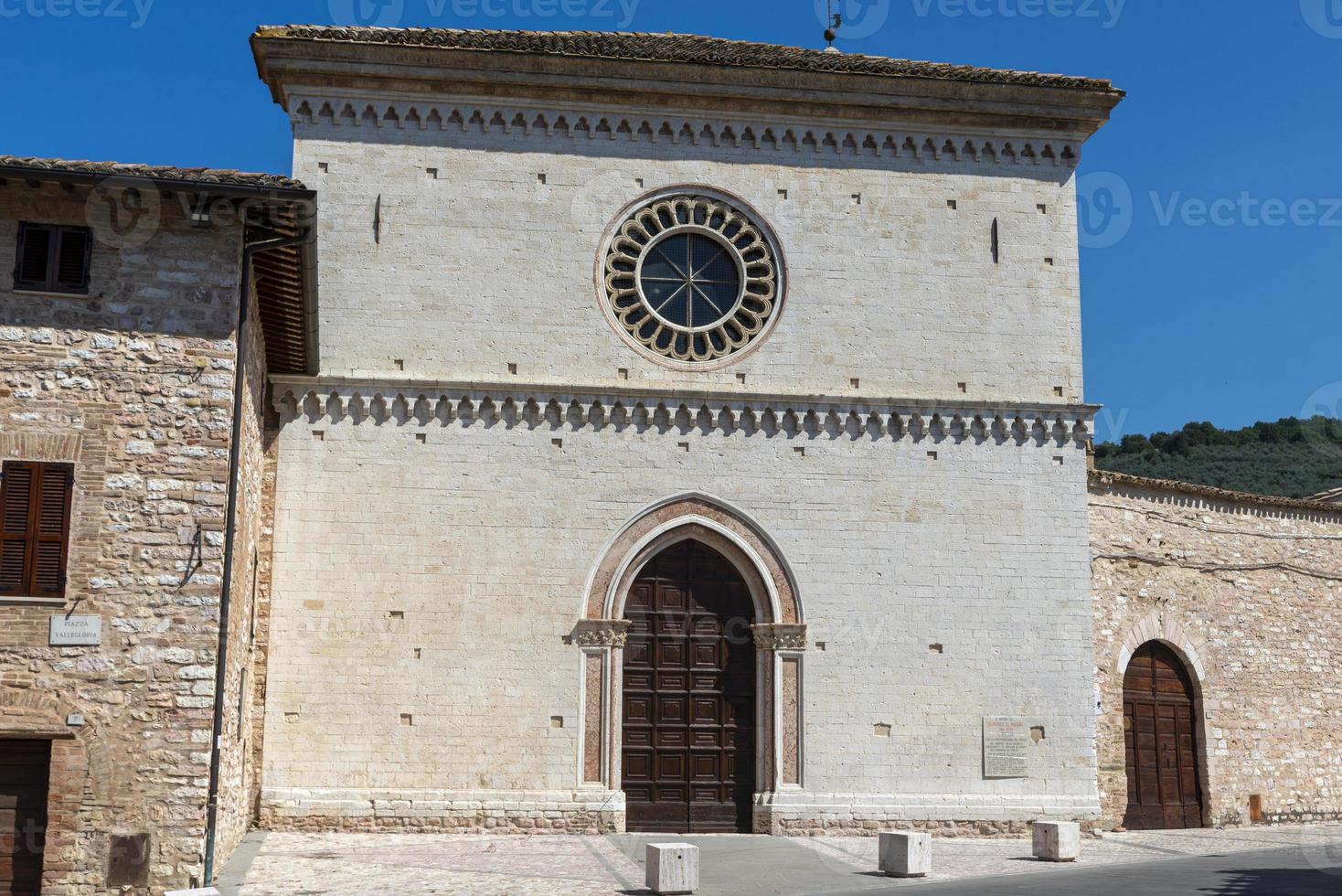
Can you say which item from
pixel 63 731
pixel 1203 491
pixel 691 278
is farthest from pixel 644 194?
pixel 63 731

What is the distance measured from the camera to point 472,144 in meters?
18.1

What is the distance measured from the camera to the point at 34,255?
483 inches

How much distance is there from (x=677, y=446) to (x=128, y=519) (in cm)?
757

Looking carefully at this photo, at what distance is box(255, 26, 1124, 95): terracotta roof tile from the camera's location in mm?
17906

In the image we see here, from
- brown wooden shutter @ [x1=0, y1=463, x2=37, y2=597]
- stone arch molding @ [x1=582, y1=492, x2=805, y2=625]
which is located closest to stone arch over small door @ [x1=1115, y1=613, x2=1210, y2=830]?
stone arch molding @ [x1=582, y1=492, x2=805, y2=625]

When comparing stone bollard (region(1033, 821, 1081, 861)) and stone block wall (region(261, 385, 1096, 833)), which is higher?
stone block wall (region(261, 385, 1096, 833))

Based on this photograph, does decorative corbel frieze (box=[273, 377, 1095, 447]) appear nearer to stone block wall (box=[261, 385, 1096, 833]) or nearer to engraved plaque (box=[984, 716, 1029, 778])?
stone block wall (box=[261, 385, 1096, 833])

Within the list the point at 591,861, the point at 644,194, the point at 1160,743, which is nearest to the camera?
the point at 591,861

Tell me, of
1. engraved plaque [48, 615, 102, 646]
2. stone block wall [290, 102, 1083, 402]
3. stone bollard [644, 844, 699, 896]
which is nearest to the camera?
engraved plaque [48, 615, 102, 646]

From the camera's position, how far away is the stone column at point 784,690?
17188 millimetres

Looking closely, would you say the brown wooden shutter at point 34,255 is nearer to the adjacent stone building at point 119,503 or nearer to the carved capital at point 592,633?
the adjacent stone building at point 119,503

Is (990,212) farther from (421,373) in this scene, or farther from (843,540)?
(421,373)

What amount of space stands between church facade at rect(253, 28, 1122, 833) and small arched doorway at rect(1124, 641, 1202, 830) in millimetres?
2408

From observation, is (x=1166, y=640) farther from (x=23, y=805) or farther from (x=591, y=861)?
(x=23, y=805)
